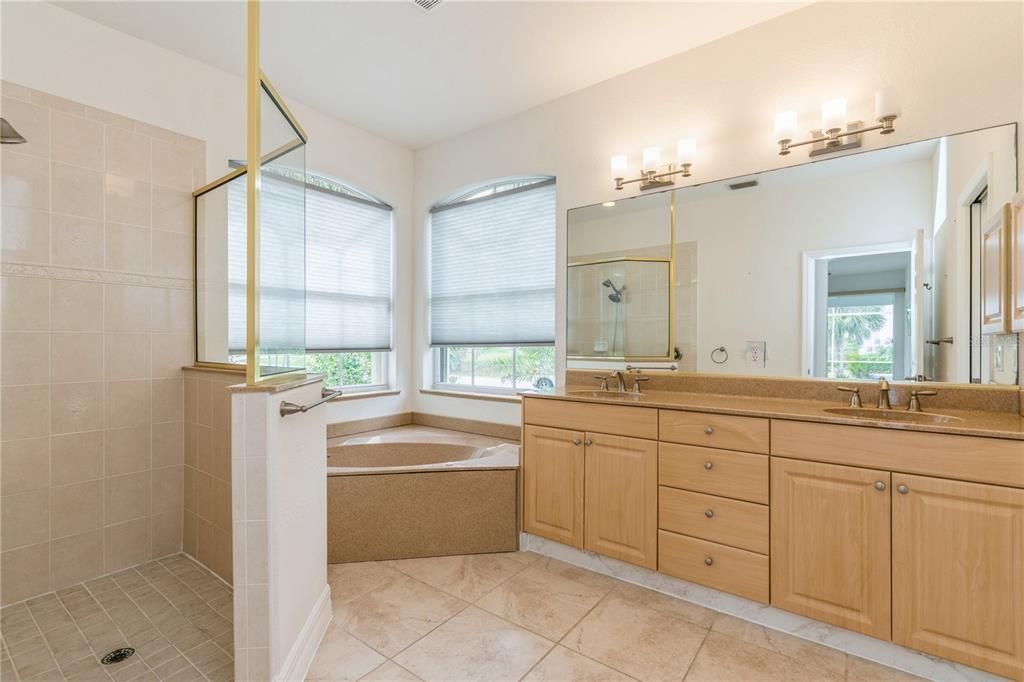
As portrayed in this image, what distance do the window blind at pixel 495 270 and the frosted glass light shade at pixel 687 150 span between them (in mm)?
923

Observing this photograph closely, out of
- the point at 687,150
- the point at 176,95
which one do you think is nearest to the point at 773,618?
the point at 687,150

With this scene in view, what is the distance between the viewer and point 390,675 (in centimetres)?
158

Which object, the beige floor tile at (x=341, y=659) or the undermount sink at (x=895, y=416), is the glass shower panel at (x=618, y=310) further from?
the beige floor tile at (x=341, y=659)

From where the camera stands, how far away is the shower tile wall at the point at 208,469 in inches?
84.4

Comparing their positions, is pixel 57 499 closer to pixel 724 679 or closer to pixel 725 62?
pixel 724 679

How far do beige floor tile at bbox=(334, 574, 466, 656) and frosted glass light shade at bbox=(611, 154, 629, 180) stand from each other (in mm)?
2363

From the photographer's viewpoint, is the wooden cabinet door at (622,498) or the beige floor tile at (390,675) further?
the wooden cabinet door at (622,498)

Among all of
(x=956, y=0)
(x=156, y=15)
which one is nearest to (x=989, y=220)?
(x=956, y=0)

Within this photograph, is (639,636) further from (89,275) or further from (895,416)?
(89,275)

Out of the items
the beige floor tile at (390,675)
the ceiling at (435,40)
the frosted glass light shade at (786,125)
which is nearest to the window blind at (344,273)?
the ceiling at (435,40)

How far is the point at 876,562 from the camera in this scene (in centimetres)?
159

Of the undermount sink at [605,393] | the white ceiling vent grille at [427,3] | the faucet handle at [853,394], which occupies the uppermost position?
the white ceiling vent grille at [427,3]

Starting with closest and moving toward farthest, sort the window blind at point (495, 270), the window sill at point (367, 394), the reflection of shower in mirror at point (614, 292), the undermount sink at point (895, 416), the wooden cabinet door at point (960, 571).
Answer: the wooden cabinet door at point (960, 571) < the undermount sink at point (895, 416) < the reflection of shower in mirror at point (614, 292) < the window blind at point (495, 270) < the window sill at point (367, 394)

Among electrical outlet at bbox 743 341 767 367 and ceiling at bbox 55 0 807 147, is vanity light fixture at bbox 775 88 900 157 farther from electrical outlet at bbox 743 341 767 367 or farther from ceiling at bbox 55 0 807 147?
electrical outlet at bbox 743 341 767 367
